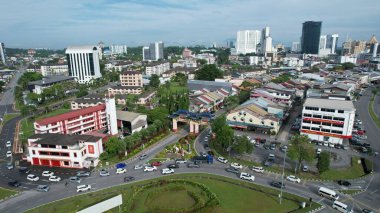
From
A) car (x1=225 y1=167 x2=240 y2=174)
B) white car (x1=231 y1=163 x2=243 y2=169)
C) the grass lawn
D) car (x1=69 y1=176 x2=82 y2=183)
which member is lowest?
the grass lawn

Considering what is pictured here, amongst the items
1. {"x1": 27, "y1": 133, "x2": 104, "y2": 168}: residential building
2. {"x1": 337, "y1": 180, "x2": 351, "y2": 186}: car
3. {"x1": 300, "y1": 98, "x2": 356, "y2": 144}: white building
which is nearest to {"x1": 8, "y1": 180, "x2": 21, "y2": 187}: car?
{"x1": 27, "y1": 133, "x2": 104, "y2": 168}: residential building

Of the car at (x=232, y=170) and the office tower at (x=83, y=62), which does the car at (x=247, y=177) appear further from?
the office tower at (x=83, y=62)

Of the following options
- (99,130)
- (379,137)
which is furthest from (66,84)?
(379,137)

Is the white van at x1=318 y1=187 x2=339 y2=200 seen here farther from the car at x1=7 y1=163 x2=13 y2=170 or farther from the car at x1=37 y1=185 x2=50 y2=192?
the car at x1=7 y1=163 x2=13 y2=170

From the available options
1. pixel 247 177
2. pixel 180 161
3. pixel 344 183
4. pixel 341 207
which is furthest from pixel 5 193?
pixel 344 183

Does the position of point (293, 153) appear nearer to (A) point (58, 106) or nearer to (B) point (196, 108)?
(B) point (196, 108)
